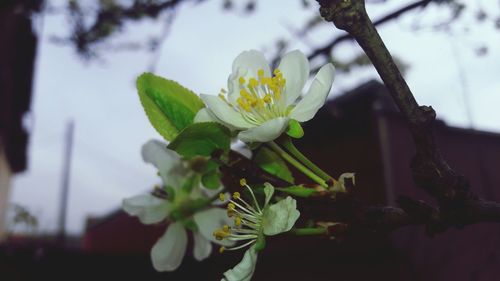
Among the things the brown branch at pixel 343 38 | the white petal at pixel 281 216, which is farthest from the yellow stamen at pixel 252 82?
the brown branch at pixel 343 38

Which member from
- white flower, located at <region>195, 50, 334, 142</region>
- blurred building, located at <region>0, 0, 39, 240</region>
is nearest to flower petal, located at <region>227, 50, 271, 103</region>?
white flower, located at <region>195, 50, 334, 142</region>

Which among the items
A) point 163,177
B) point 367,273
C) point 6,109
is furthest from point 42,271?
point 6,109

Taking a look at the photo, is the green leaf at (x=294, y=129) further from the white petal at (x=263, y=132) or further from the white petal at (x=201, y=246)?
the white petal at (x=201, y=246)

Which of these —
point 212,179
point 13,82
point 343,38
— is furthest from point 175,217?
point 13,82

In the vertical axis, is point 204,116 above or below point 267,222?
above

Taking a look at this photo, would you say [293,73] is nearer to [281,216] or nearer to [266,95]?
[266,95]

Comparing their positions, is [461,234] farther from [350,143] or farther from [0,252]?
[0,252]

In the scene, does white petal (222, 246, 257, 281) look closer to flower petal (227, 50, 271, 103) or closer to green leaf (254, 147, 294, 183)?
green leaf (254, 147, 294, 183)
